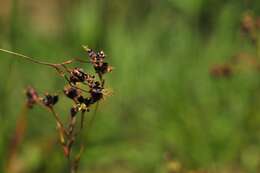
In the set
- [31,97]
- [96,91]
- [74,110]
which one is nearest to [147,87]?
[31,97]

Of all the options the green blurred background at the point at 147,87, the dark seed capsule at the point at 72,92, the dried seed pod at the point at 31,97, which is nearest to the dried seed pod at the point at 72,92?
the dark seed capsule at the point at 72,92

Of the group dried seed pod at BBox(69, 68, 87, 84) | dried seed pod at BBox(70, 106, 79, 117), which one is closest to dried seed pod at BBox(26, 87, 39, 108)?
dried seed pod at BBox(70, 106, 79, 117)

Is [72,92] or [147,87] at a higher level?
[72,92]

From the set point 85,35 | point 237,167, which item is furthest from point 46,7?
point 237,167

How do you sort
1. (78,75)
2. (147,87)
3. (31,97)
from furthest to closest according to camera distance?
(147,87), (31,97), (78,75)

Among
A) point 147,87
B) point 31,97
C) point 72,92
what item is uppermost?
point 72,92

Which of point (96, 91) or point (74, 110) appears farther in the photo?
point (74, 110)

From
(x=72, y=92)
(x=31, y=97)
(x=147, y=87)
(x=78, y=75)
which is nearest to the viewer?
(x=78, y=75)

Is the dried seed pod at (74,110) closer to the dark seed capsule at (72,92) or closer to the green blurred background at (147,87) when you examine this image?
the dark seed capsule at (72,92)

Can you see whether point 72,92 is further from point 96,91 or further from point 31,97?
point 31,97
